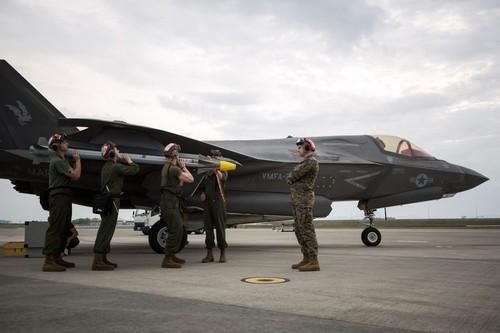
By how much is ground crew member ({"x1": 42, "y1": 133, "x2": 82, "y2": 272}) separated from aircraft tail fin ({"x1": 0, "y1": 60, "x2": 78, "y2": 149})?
13.5 ft

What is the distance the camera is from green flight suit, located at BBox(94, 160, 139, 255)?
672 cm

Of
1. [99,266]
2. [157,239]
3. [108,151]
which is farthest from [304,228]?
[157,239]

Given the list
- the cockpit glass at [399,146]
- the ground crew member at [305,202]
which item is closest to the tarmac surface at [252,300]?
the ground crew member at [305,202]

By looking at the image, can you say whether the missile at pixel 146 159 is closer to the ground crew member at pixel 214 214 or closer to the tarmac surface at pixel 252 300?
the ground crew member at pixel 214 214

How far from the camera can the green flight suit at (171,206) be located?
6.97 meters

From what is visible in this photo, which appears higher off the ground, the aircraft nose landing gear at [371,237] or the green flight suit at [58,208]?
the green flight suit at [58,208]

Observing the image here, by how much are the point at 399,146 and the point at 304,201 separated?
7137 mm

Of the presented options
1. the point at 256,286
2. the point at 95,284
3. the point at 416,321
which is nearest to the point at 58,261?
the point at 95,284

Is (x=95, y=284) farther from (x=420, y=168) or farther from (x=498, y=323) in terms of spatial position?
(x=420, y=168)

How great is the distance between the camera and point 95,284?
5109mm

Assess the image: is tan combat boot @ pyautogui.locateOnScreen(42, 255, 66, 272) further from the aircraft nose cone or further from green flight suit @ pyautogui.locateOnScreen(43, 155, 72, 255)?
the aircraft nose cone

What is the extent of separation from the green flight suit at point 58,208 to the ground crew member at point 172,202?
1.59 meters

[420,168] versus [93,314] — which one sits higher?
[420,168]

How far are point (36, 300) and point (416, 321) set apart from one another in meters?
3.52
